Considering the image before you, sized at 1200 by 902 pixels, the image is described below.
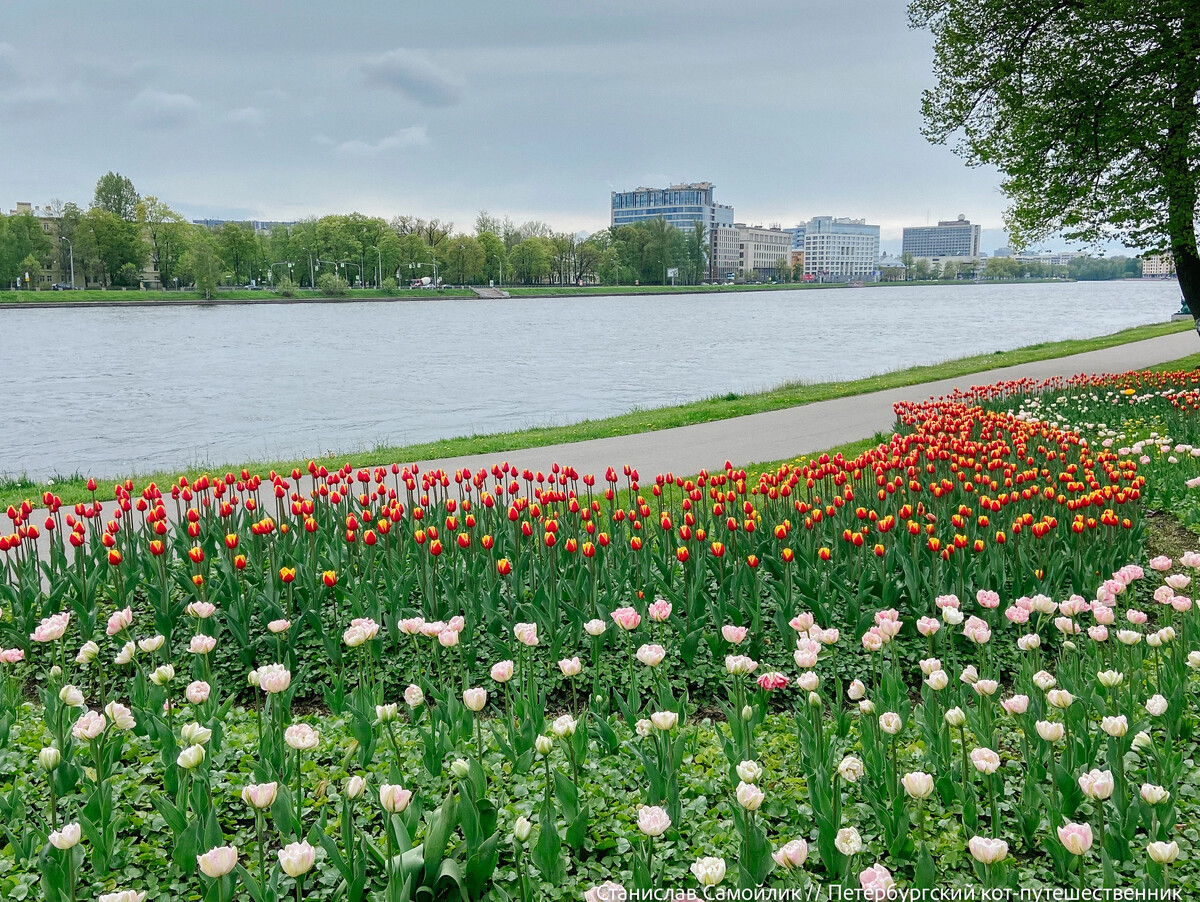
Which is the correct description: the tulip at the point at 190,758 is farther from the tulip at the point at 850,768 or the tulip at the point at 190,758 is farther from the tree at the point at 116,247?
the tree at the point at 116,247

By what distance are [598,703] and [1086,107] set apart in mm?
15945

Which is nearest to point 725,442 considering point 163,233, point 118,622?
point 118,622

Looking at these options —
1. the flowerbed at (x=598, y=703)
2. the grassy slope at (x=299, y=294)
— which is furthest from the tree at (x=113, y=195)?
the flowerbed at (x=598, y=703)

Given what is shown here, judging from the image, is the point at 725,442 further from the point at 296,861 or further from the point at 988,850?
the point at 296,861

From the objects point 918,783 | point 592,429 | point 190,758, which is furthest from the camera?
point 592,429

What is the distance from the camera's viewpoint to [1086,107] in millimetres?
15742

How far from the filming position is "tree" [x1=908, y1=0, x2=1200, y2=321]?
14953mm

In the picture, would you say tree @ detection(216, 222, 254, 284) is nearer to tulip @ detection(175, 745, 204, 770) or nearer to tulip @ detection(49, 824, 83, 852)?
tulip @ detection(175, 745, 204, 770)

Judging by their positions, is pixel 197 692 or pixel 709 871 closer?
pixel 709 871

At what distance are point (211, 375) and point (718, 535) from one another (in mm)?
26426

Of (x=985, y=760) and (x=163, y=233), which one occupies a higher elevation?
(x=163, y=233)

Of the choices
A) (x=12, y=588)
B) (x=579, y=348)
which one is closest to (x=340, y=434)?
(x=12, y=588)

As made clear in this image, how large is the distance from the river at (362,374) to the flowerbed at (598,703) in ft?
30.8

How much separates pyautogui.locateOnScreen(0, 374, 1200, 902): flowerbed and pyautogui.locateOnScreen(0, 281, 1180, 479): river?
937cm
